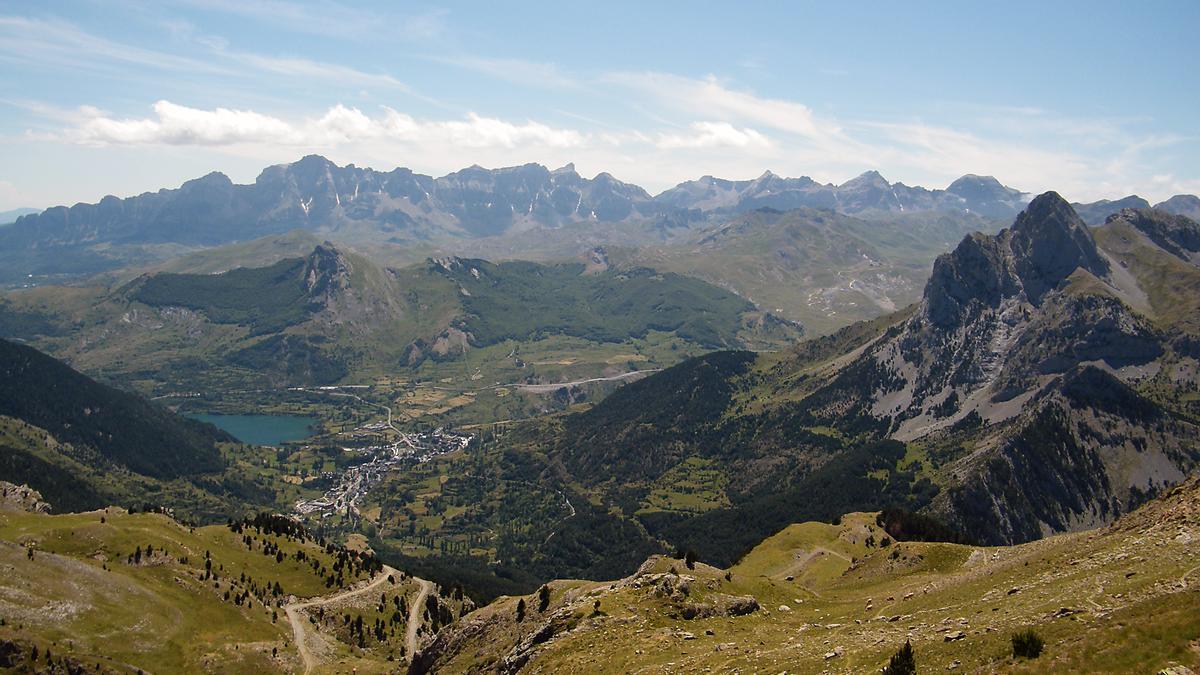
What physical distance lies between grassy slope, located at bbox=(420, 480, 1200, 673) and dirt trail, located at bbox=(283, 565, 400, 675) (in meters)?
53.2

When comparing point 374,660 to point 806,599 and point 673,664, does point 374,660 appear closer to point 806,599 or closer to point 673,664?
point 806,599

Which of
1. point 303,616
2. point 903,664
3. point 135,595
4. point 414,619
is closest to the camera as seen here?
point 903,664

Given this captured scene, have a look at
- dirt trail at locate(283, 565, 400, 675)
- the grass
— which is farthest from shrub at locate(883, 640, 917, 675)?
the grass

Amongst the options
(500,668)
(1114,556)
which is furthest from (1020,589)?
(500,668)

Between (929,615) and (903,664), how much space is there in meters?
20.2

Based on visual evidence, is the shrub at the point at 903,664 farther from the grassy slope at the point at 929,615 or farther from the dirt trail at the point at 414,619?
the dirt trail at the point at 414,619

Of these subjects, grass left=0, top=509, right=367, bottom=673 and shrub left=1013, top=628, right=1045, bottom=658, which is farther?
grass left=0, top=509, right=367, bottom=673

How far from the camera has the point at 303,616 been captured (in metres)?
172

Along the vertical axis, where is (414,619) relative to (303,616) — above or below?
below

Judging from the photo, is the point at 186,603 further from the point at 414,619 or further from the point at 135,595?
the point at 414,619

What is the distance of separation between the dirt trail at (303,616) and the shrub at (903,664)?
127 meters

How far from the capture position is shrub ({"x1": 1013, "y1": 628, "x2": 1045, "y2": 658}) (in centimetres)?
4691

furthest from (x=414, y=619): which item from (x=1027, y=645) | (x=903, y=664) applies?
(x=1027, y=645)

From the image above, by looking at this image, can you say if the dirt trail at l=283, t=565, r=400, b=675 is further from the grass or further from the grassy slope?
the grassy slope
